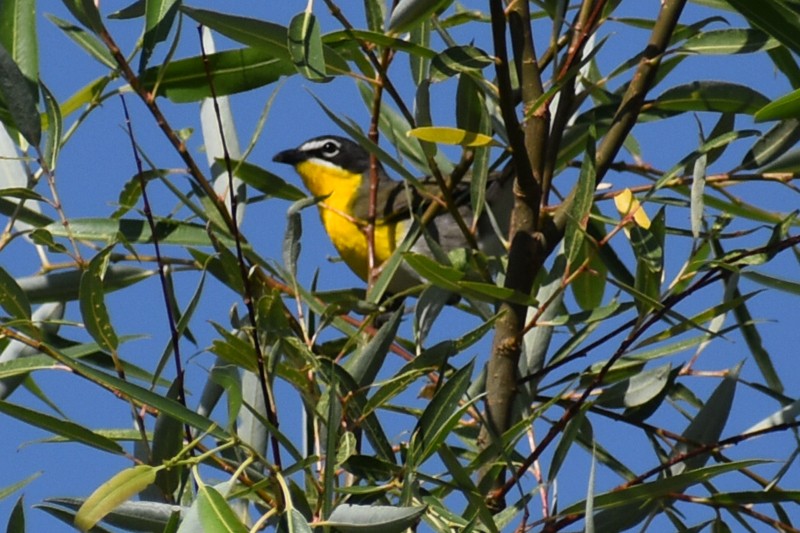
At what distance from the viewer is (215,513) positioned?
4.99ft

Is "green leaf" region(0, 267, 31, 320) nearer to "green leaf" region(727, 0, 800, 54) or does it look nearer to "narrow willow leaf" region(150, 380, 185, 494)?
"narrow willow leaf" region(150, 380, 185, 494)

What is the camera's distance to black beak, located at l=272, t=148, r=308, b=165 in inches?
214

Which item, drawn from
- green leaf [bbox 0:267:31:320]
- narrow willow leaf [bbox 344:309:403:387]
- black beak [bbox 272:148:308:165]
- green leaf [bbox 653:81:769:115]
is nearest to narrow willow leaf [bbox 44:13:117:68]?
green leaf [bbox 0:267:31:320]

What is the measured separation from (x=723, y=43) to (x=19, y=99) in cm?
117

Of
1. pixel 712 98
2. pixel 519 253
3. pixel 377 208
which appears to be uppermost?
pixel 377 208

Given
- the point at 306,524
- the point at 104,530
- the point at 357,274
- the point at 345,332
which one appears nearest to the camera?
the point at 306,524

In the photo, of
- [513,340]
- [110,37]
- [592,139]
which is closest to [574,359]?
[513,340]

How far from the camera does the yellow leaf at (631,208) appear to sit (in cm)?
206

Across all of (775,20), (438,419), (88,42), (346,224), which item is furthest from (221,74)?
(346,224)

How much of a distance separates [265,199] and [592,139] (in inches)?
33.2

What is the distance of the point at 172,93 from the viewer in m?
2.42

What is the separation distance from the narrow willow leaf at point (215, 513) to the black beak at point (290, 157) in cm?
395

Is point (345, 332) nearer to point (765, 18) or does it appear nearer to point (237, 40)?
point (237, 40)

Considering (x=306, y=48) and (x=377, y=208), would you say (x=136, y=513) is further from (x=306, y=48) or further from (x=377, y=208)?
(x=377, y=208)
